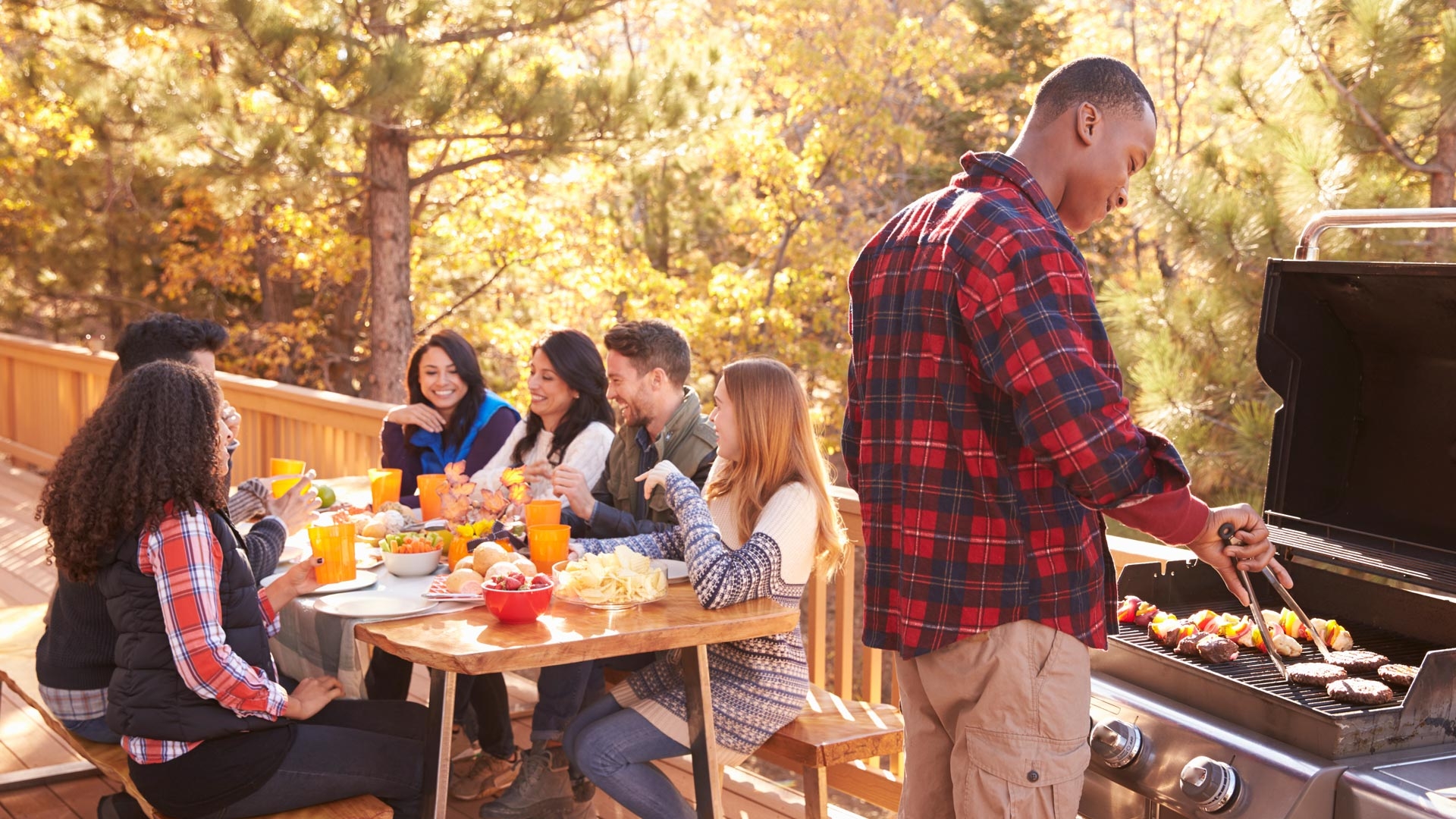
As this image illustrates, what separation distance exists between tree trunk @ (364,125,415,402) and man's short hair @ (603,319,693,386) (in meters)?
5.25

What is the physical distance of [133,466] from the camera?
7.30 feet

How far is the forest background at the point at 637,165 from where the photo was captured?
222 inches

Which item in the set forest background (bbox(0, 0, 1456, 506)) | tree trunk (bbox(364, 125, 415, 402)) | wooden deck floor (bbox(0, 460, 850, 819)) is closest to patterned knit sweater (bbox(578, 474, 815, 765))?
wooden deck floor (bbox(0, 460, 850, 819))

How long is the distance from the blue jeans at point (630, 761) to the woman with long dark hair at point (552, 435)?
910mm

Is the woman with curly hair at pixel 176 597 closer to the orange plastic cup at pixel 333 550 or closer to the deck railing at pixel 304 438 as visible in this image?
the orange plastic cup at pixel 333 550

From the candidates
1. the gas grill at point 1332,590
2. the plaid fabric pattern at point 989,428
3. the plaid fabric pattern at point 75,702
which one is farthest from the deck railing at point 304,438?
the plaid fabric pattern at point 75,702

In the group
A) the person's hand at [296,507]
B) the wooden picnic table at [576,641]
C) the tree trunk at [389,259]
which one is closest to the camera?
the wooden picnic table at [576,641]

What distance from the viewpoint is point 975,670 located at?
1.75 meters

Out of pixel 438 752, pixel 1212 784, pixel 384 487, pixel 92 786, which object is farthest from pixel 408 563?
pixel 1212 784

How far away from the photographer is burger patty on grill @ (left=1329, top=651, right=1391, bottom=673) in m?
2.05

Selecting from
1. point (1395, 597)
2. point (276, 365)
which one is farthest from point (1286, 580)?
point (276, 365)

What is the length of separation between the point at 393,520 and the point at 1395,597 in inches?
88.7

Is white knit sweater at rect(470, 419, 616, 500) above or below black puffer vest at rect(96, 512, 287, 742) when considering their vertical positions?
above

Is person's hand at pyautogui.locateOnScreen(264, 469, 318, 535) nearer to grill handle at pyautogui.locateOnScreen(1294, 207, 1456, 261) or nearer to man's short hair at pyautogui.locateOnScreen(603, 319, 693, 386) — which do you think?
man's short hair at pyautogui.locateOnScreen(603, 319, 693, 386)
